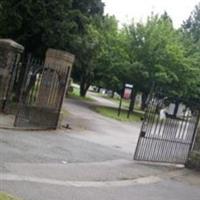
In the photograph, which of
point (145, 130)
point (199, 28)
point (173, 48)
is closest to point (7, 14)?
point (145, 130)

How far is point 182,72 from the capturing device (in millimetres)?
41844

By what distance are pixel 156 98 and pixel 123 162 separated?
1982 mm

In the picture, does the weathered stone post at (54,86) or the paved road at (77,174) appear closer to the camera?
the paved road at (77,174)

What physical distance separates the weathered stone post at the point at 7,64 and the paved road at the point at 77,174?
3000mm

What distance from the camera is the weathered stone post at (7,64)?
17734mm

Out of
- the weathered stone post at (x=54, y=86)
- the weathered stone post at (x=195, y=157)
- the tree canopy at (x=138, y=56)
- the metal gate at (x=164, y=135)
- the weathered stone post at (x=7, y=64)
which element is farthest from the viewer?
the tree canopy at (x=138, y=56)

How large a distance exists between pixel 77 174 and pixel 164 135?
4.76 metres

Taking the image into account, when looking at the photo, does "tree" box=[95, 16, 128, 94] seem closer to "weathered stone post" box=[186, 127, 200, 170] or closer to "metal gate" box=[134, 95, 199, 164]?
"metal gate" box=[134, 95, 199, 164]

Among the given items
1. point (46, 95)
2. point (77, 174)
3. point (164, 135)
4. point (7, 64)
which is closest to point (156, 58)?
point (46, 95)

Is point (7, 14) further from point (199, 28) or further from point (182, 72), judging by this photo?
point (199, 28)

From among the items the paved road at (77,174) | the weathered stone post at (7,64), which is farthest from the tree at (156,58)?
the paved road at (77,174)

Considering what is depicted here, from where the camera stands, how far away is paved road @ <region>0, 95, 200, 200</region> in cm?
855

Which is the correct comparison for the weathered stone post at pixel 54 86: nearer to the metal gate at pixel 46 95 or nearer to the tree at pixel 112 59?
the metal gate at pixel 46 95

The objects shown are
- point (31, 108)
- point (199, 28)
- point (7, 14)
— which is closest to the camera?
point (31, 108)
